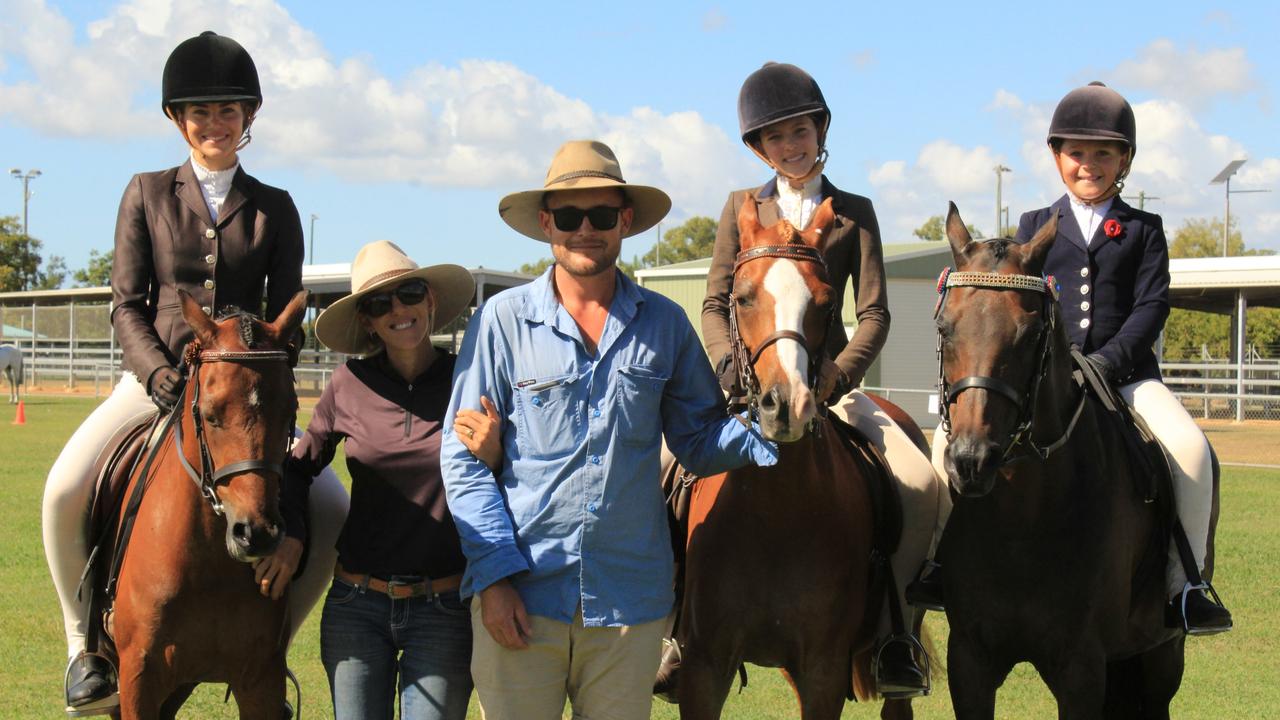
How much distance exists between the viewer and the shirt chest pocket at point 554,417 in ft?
13.3

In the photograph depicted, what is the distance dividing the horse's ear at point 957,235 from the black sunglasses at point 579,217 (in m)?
1.41

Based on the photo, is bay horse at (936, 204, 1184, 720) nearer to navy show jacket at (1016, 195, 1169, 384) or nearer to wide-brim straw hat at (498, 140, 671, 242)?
navy show jacket at (1016, 195, 1169, 384)

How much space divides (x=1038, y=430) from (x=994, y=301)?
63 centimetres

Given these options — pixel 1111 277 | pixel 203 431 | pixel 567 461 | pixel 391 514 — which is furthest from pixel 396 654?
pixel 1111 277

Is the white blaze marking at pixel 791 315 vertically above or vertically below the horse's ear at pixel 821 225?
below

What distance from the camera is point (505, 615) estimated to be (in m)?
3.90

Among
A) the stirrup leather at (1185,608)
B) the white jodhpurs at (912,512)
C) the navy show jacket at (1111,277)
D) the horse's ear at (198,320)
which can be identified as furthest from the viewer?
the navy show jacket at (1111,277)

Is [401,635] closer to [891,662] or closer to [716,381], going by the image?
[716,381]

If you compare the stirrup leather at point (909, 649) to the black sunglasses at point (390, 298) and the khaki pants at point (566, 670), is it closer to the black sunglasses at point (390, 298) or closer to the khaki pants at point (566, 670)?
the khaki pants at point (566, 670)

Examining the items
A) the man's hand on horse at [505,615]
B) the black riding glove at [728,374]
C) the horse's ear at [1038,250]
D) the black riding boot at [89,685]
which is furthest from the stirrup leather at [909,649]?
the black riding boot at [89,685]

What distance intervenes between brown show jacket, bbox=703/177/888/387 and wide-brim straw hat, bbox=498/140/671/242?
0.49 meters

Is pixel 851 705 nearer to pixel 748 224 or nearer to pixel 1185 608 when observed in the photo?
pixel 1185 608

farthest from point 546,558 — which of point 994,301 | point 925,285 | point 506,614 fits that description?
point 925,285

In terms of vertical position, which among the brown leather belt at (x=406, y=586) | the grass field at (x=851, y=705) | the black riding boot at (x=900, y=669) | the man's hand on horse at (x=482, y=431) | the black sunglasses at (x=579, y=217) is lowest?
the grass field at (x=851, y=705)
